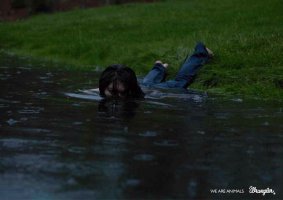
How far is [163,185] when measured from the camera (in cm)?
652

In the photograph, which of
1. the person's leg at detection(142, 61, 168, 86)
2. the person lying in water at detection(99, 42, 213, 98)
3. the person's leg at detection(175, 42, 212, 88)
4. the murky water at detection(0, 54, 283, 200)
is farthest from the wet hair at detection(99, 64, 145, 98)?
the person's leg at detection(142, 61, 168, 86)

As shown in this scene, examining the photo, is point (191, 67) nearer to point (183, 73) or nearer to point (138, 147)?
point (183, 73)

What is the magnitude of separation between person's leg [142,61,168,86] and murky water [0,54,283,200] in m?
2.07

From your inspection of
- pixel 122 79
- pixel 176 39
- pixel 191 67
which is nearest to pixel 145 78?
pixel 191 67

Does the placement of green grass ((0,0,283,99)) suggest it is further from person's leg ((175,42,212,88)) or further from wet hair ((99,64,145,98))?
wet hair ((99,64,145,98))

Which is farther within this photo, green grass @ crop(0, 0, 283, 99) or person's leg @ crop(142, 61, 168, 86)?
person's leg @ crop(142, 61, 168, 86)

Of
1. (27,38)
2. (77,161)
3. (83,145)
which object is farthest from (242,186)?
(27,38)

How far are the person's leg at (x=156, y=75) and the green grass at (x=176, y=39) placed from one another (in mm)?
552

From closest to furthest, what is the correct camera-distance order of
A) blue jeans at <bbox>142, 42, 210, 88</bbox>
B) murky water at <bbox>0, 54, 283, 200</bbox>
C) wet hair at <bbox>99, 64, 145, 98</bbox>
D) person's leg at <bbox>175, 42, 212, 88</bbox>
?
murky water at <bbox>0, 54, 283, 200</bbox>
wet hair at <bbox>99, 64, 145, 98</bbox>
blue jeans at <bbox>142, 42, 210, 88</bbox>
person's leg at <bbox>175, 42, 212, 88</bbox>

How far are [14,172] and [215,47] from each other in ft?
38.1

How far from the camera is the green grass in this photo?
14781 millimetres

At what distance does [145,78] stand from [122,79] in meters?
2.66

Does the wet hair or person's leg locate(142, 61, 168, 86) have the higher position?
the wet hair

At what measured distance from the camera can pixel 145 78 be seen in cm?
1526
